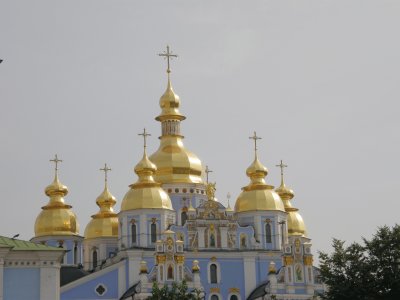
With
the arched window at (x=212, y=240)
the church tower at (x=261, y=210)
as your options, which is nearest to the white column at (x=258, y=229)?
the church tower at (x=261, y=210)

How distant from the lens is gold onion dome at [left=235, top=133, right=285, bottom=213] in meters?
65.5

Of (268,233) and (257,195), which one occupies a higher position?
(257,195)

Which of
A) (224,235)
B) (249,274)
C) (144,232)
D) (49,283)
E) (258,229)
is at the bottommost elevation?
(49,283)

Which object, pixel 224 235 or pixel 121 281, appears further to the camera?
pixel 224 235

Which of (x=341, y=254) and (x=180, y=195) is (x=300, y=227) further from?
(x=341, y=254)

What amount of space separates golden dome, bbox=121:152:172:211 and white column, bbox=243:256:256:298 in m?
5.46

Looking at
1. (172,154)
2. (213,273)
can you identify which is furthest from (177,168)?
(213,273)

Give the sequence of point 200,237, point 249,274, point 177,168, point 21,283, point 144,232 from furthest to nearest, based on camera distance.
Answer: point 177,168
point 144,232
point 200,237
point 249,274
point 21,283

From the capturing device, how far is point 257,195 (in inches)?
2596

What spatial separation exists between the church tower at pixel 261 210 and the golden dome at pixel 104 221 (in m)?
9.00

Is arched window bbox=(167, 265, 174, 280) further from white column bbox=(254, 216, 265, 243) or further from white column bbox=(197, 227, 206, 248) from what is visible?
white column bbox=(254, 216, 265, 243)

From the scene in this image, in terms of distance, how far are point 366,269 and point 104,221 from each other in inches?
1370

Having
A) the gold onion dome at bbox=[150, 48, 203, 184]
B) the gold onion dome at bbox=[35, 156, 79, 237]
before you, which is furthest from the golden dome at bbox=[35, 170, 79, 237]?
the gold onion dome at bbox=[150, 48, 203, 184]

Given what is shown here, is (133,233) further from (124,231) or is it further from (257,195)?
(257,195)
